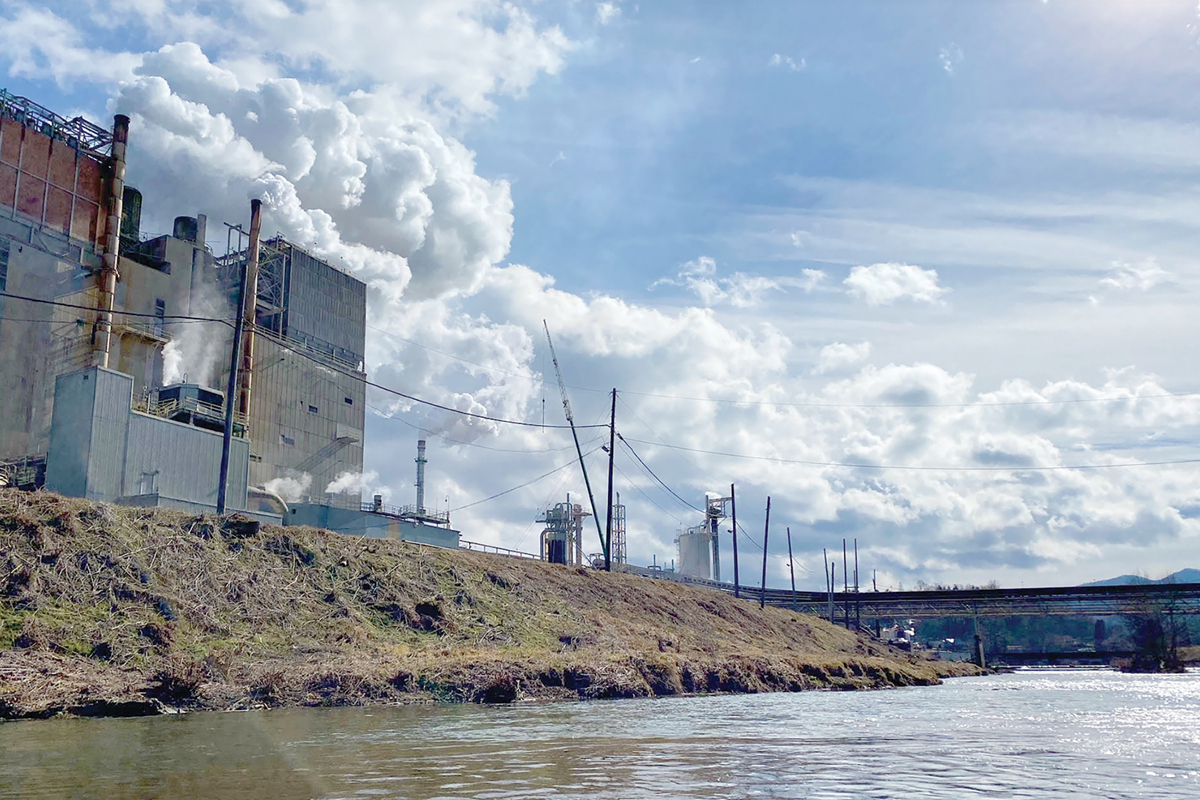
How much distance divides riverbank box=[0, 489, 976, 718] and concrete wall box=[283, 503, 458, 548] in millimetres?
13076

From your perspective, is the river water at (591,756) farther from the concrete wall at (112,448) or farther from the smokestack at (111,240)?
the smokestack at (111,240)

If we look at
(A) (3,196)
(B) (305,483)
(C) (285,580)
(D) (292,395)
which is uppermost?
(A) (3,196)

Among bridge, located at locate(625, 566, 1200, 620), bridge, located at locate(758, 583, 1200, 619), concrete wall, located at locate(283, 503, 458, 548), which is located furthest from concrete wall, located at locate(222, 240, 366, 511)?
bridge, located at locate(758, 583, 1200, 619)

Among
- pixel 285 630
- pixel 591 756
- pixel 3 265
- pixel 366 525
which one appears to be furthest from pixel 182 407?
Answer: pixel 591 756

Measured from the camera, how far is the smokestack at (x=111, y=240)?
2103 inches

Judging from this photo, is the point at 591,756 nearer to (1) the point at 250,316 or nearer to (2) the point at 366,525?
(2) the point at 366,525

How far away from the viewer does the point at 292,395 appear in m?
67.5

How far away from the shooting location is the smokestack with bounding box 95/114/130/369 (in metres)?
53.4

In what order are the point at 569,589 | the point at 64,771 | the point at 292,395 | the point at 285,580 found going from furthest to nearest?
1. the point at 292,395
2. the point at 569,589
3. the point at 285,580
4. the point at 64,771

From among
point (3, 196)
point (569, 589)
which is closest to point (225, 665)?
point (569, 589)

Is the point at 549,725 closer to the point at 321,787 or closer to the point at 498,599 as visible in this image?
the point at 321,787

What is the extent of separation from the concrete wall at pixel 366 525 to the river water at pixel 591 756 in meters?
36.1

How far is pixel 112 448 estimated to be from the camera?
40.2 m

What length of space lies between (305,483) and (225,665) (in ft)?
148
